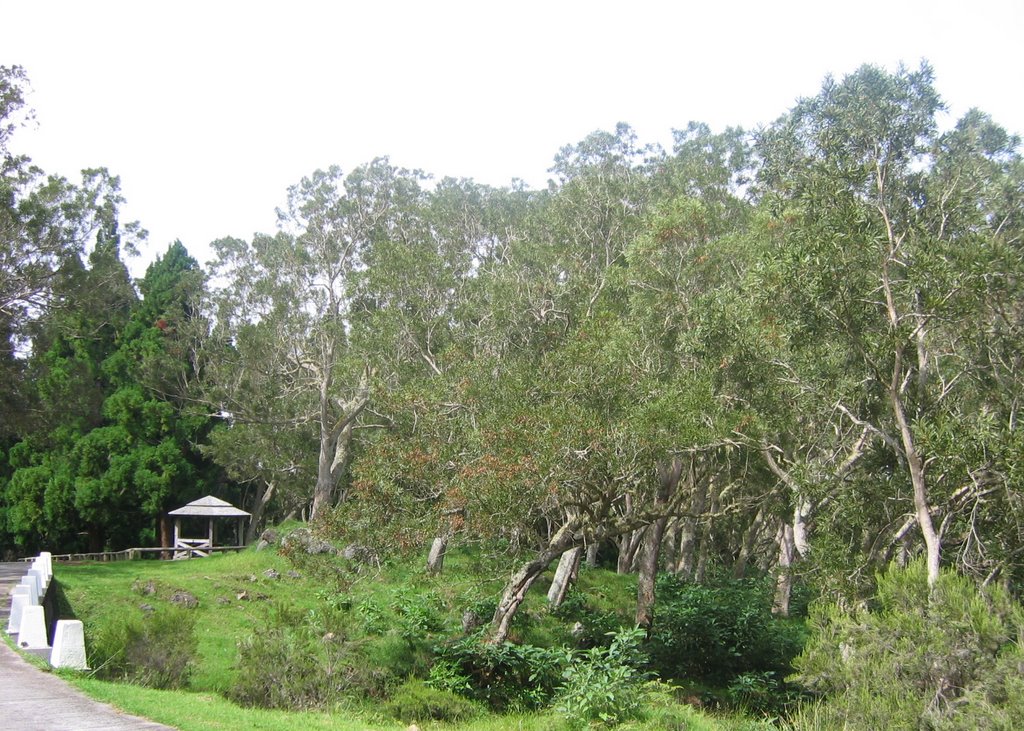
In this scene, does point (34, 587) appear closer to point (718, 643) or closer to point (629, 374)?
point (629, 374)

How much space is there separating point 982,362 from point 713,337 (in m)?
4.31

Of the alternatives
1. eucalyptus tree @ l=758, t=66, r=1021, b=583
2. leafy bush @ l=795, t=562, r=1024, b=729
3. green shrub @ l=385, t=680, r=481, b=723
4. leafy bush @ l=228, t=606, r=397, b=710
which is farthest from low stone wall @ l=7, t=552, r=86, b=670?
eucalyptus tree @ l=758, t=66, r=1021, b=583

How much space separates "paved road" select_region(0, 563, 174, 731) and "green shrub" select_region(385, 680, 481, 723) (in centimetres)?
539

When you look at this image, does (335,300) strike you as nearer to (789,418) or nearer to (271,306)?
(271,306)

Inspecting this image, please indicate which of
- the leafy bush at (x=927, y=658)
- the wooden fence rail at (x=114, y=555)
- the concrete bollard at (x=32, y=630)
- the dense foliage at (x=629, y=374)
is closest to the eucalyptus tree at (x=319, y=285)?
the dense foliage at (x=629, y=374)

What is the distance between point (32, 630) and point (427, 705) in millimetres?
6080

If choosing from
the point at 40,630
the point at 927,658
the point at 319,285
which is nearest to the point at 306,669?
the point at 40,630

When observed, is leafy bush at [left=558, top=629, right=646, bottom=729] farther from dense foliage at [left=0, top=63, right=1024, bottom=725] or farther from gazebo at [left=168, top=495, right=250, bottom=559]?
Result: gazebo at [left=168, top=495, right=250, bottom=559]

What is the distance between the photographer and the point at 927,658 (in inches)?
387

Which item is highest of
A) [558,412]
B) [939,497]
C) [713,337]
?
[713,337]

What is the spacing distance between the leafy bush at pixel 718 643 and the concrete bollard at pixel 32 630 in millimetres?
11996

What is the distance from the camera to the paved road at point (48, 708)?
27.6ft

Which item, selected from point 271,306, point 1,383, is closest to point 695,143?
point 271,306

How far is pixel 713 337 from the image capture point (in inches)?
622
